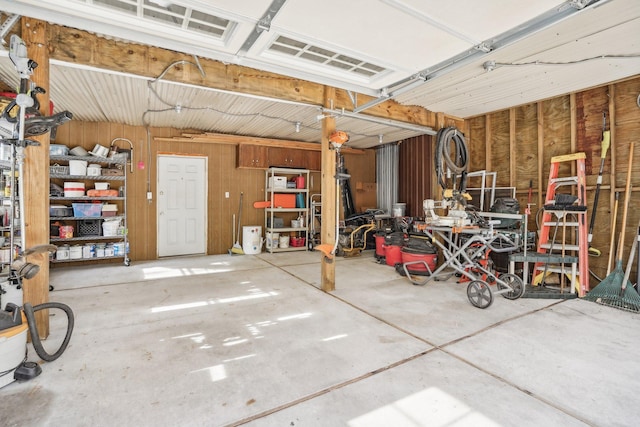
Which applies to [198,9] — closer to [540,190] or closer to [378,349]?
[378,349]

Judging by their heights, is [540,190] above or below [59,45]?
below

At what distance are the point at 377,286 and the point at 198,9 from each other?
3.70m

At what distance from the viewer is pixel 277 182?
710 centimetres

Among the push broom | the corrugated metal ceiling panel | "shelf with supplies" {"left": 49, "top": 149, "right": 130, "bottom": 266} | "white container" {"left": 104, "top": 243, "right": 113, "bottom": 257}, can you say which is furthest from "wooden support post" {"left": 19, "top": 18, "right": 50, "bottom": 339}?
the push broom

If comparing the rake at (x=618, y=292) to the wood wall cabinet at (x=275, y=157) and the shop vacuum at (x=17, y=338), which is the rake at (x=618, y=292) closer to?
the shop vacuum at (x=17, y=338)

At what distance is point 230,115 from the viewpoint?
534 cm

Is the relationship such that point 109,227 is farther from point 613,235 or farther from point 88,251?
point 613,235

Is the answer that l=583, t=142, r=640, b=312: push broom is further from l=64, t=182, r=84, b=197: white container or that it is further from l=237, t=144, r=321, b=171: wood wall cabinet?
l=64, t=182, r=84, b=197: white container

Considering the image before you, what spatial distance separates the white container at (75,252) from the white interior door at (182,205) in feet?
4.35

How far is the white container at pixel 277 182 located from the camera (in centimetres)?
701

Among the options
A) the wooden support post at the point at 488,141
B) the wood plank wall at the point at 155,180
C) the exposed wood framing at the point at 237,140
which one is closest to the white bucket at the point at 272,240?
the wood plank wall at the point at 155,180

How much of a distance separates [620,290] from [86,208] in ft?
25.8

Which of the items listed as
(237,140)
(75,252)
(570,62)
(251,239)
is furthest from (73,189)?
(570,62)

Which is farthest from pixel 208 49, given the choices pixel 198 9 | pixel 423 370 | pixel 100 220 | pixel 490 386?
pixel 100 220
